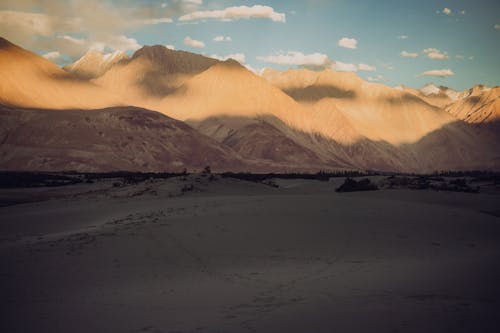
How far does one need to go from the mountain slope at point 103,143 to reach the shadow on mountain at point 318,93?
6168cm

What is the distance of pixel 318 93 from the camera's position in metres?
153

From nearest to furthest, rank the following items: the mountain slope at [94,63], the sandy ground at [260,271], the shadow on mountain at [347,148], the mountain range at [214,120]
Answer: the sandy ground at [260,271], the mountain range at [214,120], the shadow on mountain at [347,148], the mountain slope at [94,63]

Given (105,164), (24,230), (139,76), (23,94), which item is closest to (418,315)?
(24,230)

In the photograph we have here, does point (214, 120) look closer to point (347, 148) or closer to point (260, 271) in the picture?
point (347, 148)

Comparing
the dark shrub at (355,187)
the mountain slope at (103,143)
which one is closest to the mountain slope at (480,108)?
the mountain slope at (103,143)

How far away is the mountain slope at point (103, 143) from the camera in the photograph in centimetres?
7400

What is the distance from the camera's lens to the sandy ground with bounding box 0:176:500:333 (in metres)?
5.76

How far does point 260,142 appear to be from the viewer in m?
105

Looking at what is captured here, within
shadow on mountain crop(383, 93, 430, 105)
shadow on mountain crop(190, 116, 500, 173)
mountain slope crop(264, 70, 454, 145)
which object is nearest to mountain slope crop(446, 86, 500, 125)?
shadow on mountain crop(190, 116, 500, 173)

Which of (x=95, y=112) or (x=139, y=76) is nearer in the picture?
(x=95, y=112)

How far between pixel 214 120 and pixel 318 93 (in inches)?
1858

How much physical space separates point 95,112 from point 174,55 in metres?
65.9

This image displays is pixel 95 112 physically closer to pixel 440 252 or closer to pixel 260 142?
pixel 260 142

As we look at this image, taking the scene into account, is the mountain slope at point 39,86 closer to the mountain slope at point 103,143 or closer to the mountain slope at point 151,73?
the mountain slope at point 103,143
